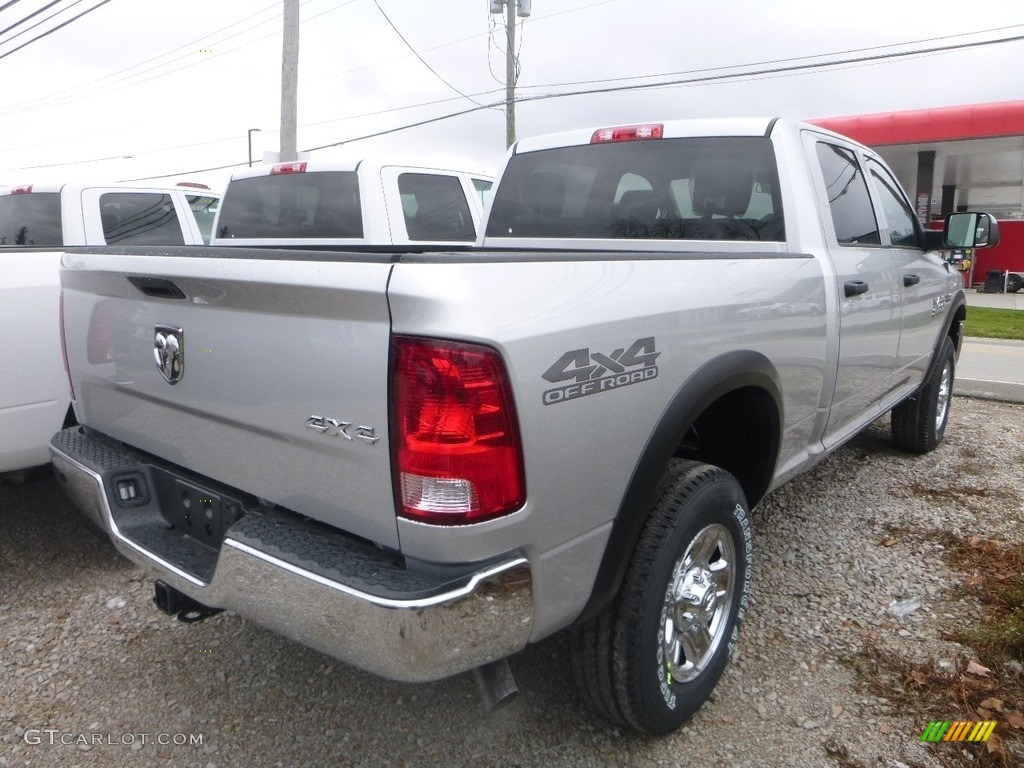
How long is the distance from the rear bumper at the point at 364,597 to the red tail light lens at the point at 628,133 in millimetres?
2274

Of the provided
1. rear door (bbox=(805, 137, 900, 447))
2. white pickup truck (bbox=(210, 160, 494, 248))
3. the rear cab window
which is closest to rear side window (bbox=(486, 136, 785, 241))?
rear door (bbox=(805, 137, 900, 447))

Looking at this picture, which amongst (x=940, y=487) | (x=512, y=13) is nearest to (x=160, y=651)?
(x=940, y=487)

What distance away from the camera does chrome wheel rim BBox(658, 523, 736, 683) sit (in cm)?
240

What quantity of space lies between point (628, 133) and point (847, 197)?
3.39ft

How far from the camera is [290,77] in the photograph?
12312 millimetres

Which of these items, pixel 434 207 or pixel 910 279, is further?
pixel 434 207

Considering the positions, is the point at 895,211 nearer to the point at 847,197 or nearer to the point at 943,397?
the point at 847,197

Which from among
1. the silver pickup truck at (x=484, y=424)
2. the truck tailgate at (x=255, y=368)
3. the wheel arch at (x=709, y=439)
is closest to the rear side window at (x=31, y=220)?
the silver pickup truck at (x=484, y=424)

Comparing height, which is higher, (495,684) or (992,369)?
(495,684)

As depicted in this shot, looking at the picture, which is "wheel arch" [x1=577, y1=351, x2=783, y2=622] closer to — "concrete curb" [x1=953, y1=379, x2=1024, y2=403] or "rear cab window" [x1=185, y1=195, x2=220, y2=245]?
"rear cab window" [x1=185, y1=195, x2=220, y2=245]

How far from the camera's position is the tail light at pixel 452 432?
168 centimetres

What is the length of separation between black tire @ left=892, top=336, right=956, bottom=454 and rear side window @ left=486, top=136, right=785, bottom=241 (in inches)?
93.5

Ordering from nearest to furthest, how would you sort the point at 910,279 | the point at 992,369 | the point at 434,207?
the point at 910,279 → the point at 434,207 → the point at 992,369

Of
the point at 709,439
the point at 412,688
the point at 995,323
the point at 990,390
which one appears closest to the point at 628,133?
the point at 709,439
